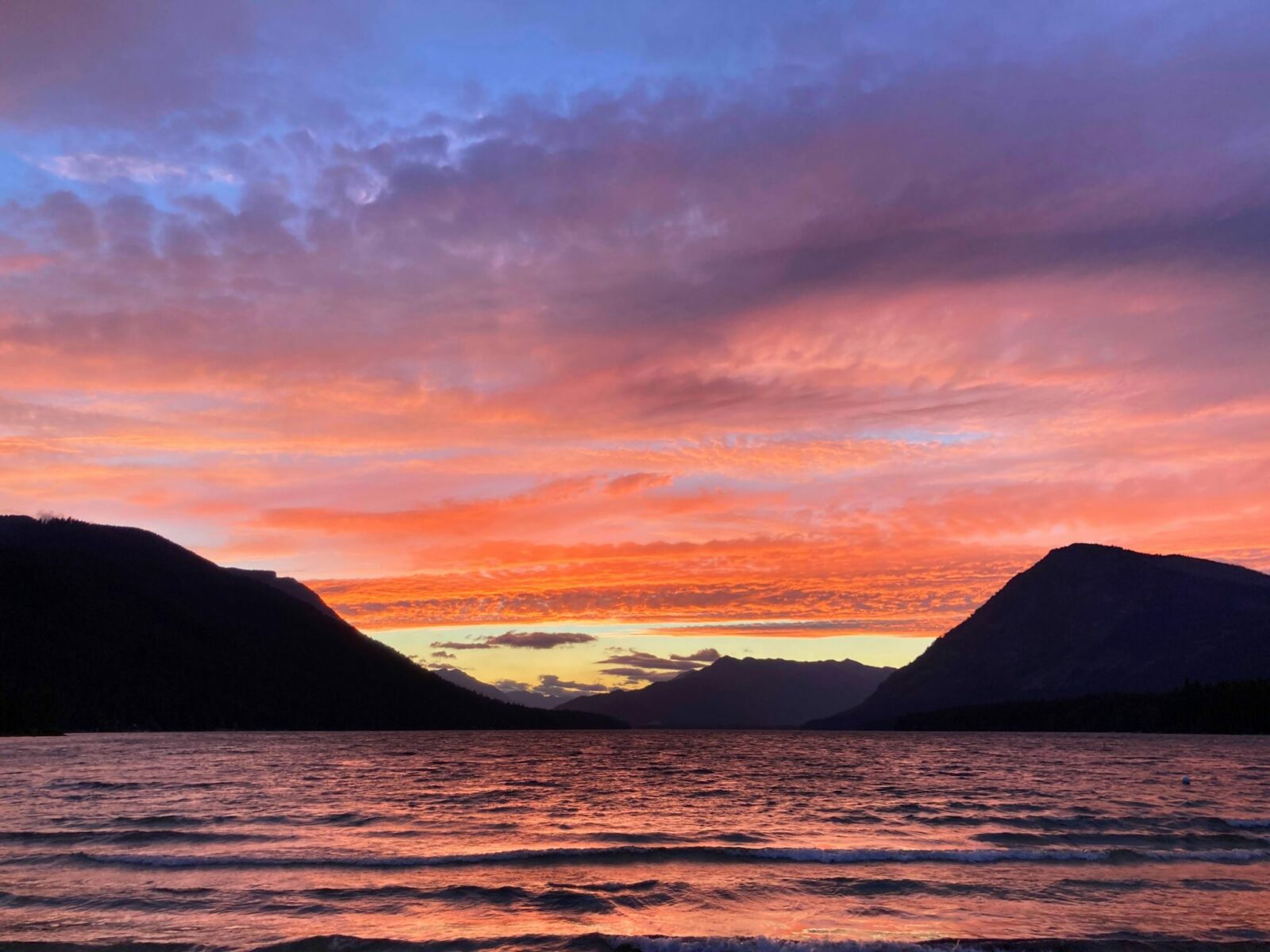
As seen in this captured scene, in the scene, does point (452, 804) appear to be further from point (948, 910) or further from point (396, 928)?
point (948, 910)

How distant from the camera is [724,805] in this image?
60.3m

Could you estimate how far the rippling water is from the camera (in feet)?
90.6

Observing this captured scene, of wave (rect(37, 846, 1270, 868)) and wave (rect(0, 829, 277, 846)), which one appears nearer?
wave (rect(37, 846, 1270, 868))

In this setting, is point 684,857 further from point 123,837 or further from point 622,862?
point 123,837

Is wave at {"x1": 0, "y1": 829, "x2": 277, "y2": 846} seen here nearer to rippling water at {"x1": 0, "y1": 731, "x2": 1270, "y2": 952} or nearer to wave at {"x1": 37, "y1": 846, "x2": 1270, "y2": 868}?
rippling water at {"x1": 0, "y1": 731, "x2": 1270, "y2": 952}

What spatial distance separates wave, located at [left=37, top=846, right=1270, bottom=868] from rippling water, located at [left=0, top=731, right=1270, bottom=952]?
0.18 m

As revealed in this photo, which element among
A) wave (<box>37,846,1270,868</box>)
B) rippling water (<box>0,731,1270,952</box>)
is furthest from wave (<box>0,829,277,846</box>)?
wave (<box>37,846,1270,868</box>)

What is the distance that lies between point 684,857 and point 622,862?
9.85 ft

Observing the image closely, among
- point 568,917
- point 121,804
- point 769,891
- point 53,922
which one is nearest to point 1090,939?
point 769,891

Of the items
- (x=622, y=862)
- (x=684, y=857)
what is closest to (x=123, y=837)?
(x=622, y=862)

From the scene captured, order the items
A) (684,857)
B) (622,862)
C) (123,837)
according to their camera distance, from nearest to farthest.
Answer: (622,862)
(684,857)
(123,837)

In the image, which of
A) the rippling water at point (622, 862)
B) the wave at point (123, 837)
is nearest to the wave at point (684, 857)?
the rippling water at point (622, 862)

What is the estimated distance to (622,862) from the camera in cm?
3844

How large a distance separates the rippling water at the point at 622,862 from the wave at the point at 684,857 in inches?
7.0
